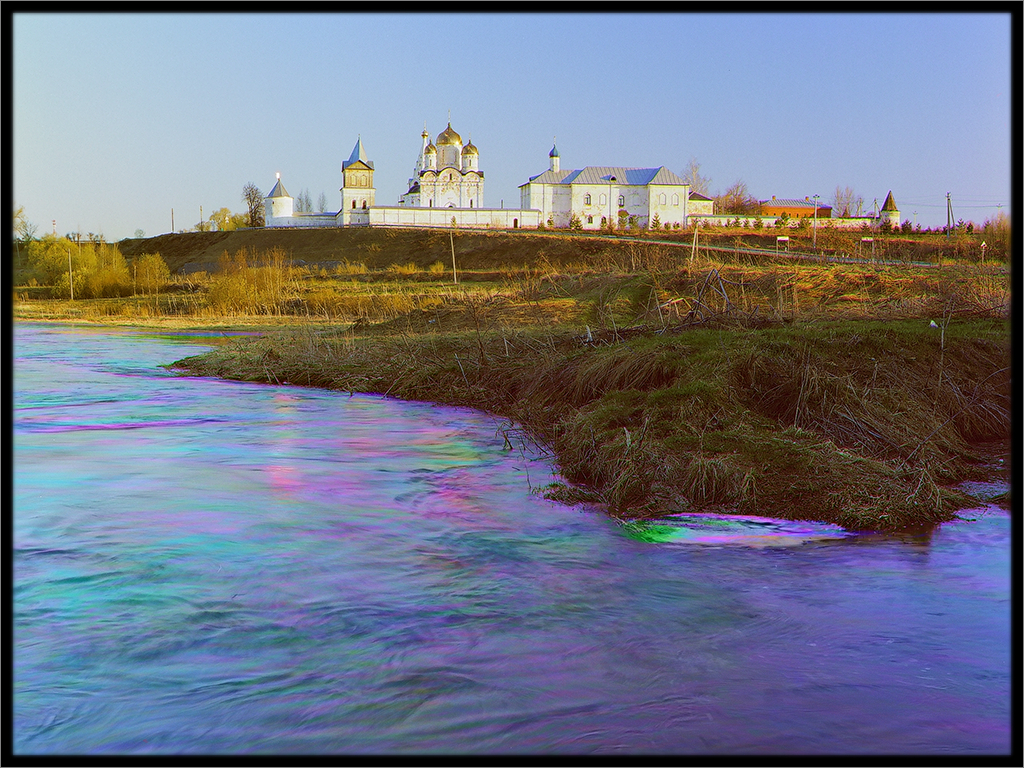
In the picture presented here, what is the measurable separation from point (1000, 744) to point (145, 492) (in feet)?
31.0

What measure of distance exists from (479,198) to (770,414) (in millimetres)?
91359

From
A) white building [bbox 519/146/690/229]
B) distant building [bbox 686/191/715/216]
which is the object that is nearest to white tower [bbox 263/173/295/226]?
white building [bbox 519/146/690/229]

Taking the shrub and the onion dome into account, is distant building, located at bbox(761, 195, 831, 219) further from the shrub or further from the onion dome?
the shrub

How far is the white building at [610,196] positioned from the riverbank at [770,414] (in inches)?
3131

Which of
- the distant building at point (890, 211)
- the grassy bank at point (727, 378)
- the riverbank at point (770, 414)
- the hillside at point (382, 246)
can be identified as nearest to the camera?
Answer: the riverbank at point (770, 414)

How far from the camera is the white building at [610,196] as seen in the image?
92688 mm

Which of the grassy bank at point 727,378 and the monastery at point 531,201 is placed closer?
the grassy bank at point 727,378

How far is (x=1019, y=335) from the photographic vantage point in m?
5.28

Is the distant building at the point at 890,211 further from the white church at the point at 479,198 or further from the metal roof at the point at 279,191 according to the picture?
the metal roof at the point at 279,191

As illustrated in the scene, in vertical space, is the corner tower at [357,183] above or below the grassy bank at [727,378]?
above

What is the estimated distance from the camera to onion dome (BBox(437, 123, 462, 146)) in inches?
4040

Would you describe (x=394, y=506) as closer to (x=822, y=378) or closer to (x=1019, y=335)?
(x=822, y=378)

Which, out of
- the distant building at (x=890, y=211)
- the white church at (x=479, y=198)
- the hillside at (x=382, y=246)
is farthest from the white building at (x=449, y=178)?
the distant building at (x=890, y=211)

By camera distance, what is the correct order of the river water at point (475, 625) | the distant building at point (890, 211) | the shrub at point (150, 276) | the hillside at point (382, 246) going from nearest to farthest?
the river water at point (475, 625), the shrub at point (150, 276), the hillside at point (382, 246), the distant building at point (890, 211)
